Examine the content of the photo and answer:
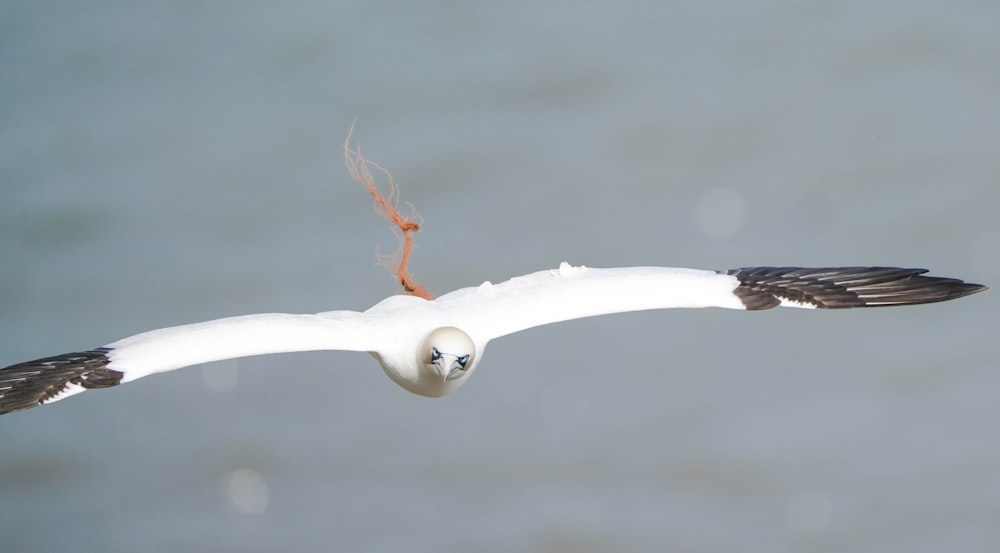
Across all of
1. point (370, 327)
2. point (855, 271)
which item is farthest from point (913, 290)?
point (370, 327)

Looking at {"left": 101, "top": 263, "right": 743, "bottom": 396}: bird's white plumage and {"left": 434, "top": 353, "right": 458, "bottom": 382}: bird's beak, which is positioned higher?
{"left": 101, "top": 263, "right": 743, "bottom": 396}: bird's white plumage

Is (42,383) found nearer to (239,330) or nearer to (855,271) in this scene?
(239,330)

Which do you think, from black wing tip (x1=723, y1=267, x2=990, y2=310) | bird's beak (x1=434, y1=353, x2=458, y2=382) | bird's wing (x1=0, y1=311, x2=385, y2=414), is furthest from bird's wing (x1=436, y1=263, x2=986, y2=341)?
bird's wing (x1=0, y1=311, x2=385, y2=414)

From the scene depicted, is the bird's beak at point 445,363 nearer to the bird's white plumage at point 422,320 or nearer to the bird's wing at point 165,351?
the bird's white plumage at point 422,320

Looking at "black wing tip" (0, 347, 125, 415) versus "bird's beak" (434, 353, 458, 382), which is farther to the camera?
"bird's beak" (434, 353, 458, 382)

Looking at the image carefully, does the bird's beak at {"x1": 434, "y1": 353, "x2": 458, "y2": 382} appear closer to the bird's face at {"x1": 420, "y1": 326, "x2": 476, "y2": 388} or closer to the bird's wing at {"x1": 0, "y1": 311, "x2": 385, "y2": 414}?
the bird's face at {"x1": 420, "y1": 326, "x2": 476, "y2": 388}
